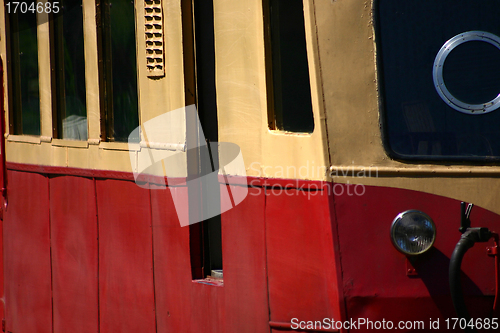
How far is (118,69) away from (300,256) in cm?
166

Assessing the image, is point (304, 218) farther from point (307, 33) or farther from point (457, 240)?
point (307, 33)

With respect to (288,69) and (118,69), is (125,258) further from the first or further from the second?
(288,69)

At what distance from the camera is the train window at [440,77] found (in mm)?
2262

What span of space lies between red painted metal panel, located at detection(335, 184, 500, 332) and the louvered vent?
132 centimetres

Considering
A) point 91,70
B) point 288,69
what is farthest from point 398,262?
point 91,70

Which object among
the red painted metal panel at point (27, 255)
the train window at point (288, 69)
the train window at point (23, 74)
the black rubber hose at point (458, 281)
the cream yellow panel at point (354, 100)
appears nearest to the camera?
the black rubber hose at point (458, 281)

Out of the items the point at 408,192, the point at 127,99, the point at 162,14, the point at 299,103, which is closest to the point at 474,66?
the point at 408,192

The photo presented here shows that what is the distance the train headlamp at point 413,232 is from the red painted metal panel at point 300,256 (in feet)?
0.84

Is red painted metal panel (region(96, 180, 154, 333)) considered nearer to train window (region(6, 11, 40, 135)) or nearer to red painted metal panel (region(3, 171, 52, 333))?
red painted metal panel (region(3, 171, 52, 333))

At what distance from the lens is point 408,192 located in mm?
2270

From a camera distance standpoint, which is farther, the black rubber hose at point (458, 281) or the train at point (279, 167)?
the train at point (279, 167)

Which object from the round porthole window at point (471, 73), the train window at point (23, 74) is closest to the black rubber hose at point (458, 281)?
the round porthole window at point (471, 73)

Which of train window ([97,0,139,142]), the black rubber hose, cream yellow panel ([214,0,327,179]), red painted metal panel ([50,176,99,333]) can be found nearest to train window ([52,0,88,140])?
train window ([97,0,139,142])

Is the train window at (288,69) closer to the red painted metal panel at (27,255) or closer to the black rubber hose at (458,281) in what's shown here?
the black rubber hose at (458,281)
